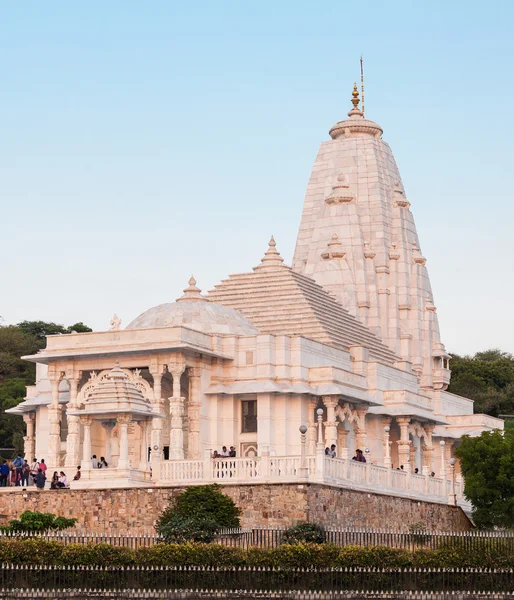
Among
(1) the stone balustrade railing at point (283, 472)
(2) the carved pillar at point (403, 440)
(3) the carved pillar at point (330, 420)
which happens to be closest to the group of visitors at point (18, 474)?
(1) the stone balustrade railing at point (283, 472)

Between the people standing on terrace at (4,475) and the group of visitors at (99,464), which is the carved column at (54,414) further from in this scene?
the group of visitors at (99,464)

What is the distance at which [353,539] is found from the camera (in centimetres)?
4209

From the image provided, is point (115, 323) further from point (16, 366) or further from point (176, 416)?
point (16, 366)

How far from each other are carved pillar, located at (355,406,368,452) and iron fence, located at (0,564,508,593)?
2195cm

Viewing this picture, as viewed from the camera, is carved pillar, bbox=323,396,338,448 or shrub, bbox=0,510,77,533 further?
carved pillar, bbox=323,396,338,448

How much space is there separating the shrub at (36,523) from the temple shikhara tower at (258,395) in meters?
3.46

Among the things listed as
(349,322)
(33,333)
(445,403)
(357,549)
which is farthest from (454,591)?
(33,333)

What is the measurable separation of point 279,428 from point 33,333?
55.5 meters

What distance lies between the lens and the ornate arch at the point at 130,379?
55.6m

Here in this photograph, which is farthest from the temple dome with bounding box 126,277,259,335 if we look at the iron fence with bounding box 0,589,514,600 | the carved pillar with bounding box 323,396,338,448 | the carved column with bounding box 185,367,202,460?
the iron fence with bounding box 0,589,514,600

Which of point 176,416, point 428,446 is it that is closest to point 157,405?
point 176,416

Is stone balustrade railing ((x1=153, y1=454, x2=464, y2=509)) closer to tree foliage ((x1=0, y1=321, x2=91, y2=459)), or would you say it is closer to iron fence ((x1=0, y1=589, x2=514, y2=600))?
iron fence ((x1=0, y1=589, x2=514, y2=600))

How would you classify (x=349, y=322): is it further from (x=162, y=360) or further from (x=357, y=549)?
(x=357, y=549)

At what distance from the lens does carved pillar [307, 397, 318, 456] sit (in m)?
55.4
